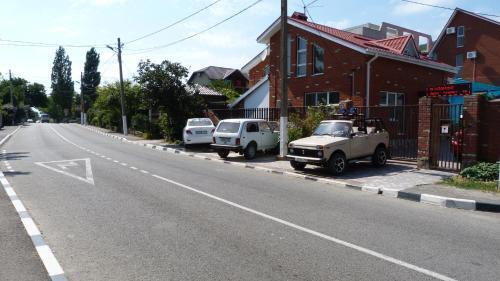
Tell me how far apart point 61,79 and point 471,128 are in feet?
333

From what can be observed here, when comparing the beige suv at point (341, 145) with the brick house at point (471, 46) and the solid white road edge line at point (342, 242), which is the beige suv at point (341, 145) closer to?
the solid white road edge line at point (342, 242)

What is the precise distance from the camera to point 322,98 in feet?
77.6

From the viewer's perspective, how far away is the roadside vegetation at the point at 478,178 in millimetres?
10594

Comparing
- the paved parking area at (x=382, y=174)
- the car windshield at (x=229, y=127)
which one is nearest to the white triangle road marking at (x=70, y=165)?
the car windshield at (x=229, y=127)

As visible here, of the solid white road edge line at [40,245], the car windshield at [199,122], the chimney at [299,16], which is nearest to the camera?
the solid white road edge line at [40,245]

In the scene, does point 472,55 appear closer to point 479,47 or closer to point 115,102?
point 479,47

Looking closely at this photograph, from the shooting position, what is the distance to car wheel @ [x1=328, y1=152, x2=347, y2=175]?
504 inches

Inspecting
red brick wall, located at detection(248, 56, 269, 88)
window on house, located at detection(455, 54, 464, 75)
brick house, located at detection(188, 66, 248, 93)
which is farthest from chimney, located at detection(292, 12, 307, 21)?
brick house, located at detection(188, 66, 248, 93)

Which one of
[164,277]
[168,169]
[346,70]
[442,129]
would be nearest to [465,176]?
[442,129]

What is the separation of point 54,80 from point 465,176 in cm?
10257

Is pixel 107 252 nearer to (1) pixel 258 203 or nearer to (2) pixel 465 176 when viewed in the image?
(1) pixel 258 203

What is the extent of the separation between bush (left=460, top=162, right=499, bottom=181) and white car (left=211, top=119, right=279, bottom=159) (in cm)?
837

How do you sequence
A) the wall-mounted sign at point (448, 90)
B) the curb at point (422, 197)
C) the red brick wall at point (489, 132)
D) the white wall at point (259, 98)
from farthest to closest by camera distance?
the white wall at point (259, 98) < the wall-mounted sign at point (448, 90) < the red brick wall at point (489, 132) < the curb at point (422, 197)

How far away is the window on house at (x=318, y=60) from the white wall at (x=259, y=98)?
3967 mm
